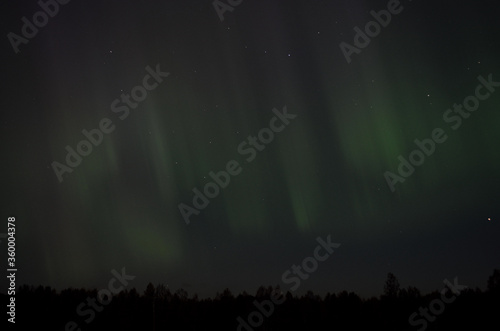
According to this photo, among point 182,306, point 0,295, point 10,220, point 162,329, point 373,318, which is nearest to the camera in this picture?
point 10,220

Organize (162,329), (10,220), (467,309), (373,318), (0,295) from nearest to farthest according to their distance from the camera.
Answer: (10,220) → (467,309) → (373,318) → (162,329) → (0,295)

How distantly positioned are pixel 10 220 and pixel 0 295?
4993 cm

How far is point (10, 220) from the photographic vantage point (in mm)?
18766

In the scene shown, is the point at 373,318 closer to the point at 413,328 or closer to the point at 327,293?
the point at 413,328

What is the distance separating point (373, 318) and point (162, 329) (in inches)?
969

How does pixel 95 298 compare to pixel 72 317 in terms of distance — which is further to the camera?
pixel 95 298

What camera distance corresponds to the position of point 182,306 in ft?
173

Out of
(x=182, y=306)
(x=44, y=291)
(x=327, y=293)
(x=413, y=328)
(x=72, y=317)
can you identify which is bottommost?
(x=413, y=328)

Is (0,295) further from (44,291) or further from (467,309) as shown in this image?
(467,309)

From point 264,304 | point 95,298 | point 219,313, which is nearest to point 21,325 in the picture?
point 95,298

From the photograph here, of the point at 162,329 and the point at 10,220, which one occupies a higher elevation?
the point at 10,220

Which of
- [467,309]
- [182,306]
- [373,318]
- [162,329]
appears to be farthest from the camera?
[182,306]

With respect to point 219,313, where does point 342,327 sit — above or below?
below

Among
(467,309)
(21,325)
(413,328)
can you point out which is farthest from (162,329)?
(467,309)
